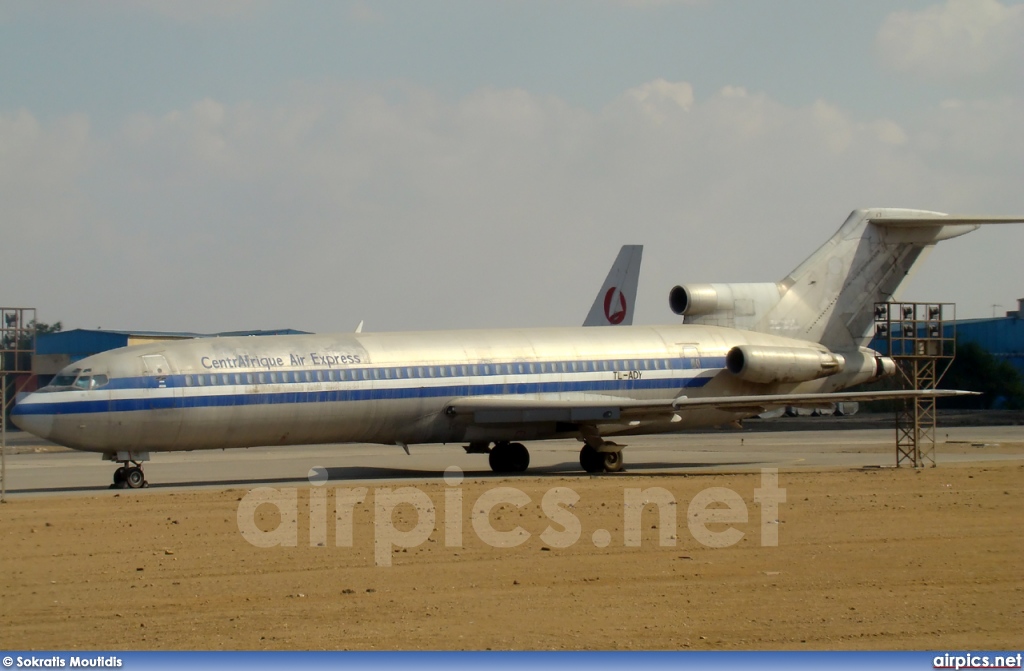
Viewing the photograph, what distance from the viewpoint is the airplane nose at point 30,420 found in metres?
25.4

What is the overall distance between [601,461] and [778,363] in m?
5.59

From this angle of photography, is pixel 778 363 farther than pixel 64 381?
Yes

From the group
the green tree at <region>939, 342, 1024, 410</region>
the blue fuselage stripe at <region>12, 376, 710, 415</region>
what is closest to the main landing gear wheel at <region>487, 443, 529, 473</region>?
the blue fuselage stripe at <region>12, 376, 710, 415</region>

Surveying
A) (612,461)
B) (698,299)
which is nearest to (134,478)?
(612,461)

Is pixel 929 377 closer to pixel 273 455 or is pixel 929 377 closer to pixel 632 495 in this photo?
pixel 632 495

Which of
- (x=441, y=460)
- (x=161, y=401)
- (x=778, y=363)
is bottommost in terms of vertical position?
(x=441, y=460)

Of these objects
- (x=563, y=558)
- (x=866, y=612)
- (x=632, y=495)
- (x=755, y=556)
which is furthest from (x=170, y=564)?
(x=632, y=495)

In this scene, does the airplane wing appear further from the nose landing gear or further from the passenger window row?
the nose landing gear

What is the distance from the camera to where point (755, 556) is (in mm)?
15562

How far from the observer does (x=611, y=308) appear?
50.4 m

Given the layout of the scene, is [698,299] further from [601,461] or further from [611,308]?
[611,308]

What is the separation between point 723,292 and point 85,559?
22.0 meters

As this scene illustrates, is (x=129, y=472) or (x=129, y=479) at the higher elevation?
(x=129, y=472)

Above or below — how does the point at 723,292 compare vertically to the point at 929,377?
above
